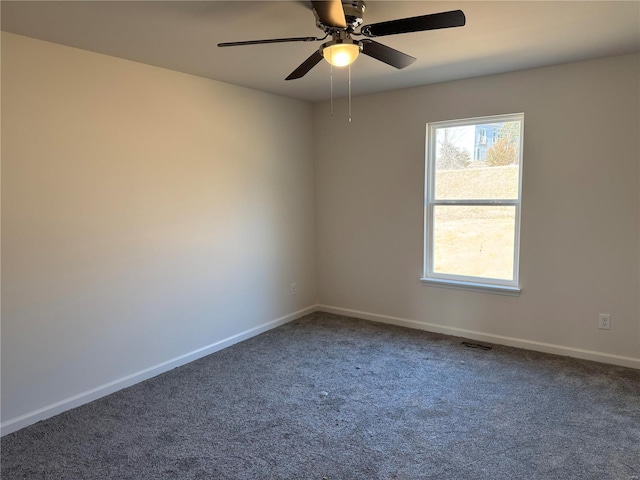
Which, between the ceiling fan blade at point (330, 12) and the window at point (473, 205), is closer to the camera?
the ceiling fan blade at point (330, 12)

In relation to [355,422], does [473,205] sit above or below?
above

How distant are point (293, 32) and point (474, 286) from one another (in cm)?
267

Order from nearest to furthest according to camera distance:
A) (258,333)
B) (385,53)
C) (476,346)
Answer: (385,53) → (476,346) → (258,333)

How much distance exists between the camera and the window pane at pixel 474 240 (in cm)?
379

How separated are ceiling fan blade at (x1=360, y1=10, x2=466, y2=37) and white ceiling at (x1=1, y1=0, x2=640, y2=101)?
0.74 ft

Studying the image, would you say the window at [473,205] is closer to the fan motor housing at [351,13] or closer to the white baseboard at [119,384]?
the white baseboard at [119,384]

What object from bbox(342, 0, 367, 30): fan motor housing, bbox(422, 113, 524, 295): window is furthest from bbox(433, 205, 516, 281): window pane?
bbox(342, 0, 367, 30): fan motor housing

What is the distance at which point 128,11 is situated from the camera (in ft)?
7.28

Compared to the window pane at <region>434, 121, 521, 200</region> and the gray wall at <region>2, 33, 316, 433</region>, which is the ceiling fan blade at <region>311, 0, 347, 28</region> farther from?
the window pane at <region>434, 121, 521, 200</region>

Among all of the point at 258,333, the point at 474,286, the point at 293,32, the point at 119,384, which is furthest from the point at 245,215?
the point at 474,286

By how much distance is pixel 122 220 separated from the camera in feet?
10.0

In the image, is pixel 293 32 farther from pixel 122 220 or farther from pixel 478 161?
pixel 478 161

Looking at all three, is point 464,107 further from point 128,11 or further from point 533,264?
point 128,11

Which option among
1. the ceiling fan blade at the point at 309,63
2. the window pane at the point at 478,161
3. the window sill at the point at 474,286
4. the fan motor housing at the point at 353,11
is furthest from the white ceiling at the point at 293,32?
the window sill at the point at 474,286
